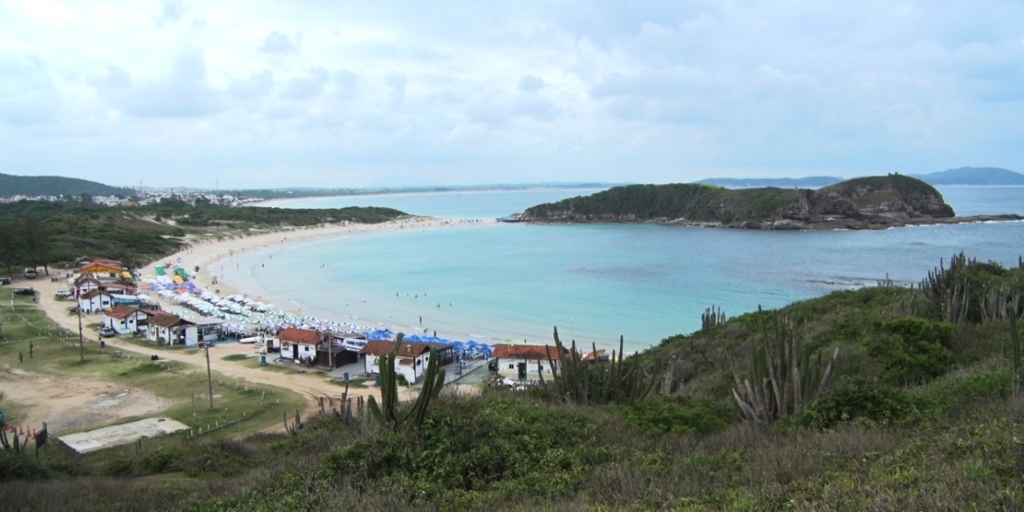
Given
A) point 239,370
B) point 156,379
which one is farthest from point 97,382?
point 239,370

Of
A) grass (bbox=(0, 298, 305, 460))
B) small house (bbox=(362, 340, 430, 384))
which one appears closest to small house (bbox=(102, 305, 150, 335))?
grass (bbox=(0, 298, 305, 460))

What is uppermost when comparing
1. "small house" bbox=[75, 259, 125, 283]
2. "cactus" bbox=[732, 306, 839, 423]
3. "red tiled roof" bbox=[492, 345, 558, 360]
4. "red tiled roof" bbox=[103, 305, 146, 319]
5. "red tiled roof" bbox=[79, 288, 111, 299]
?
"cactus" bbox=[732, 306, 839, 423]

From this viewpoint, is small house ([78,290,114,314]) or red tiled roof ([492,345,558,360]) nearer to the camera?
red tiled roof ([492,345,558,360])

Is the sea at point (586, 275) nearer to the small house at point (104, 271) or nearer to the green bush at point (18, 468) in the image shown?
the small house at point (104, 271)

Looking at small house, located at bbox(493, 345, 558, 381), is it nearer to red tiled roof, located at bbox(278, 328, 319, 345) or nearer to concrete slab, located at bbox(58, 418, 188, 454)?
red tiled roof, located at bbox(278, 328, 319, 345)

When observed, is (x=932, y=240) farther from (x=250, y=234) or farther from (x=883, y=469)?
(x=250, y=234)

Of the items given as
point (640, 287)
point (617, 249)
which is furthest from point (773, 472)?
point (617, 249)
